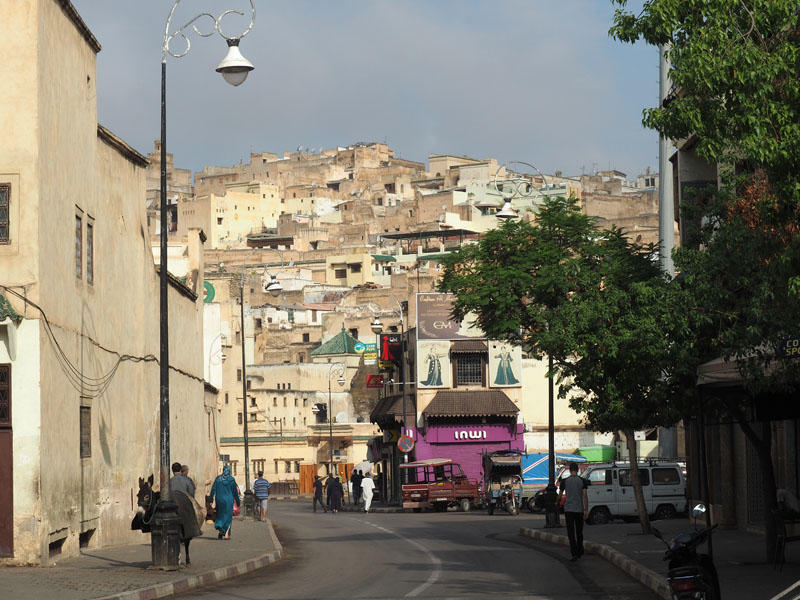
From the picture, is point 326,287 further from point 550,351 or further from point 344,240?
point 550,351

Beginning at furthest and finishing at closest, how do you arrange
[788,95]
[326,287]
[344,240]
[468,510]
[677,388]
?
[344,240] → [326,287] → [468,510] → [677,388] → [788,95]

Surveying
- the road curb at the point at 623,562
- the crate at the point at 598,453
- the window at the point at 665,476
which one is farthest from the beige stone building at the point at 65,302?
the crate at the point at 598,453

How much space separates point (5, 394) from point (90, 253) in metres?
5.45

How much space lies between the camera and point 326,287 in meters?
157

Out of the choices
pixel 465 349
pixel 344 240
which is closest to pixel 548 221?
pixel 465 349

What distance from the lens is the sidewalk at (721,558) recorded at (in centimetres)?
1795

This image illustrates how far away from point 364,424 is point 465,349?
105 feet

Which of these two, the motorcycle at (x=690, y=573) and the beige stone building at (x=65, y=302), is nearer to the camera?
the motorcycle at (x=690, y=573)

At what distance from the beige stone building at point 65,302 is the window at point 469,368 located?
33.5m

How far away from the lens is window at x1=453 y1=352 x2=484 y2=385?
65.5 m

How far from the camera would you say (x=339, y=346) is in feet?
382

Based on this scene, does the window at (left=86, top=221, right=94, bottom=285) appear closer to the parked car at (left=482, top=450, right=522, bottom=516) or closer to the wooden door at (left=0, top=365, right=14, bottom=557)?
the wooden door at (left=0, top=365, right=14, bottom=557)

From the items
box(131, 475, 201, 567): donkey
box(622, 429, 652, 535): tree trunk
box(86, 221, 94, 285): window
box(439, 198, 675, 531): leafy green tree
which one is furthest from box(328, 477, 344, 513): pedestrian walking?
box(131, 475, 201, 567): donkey

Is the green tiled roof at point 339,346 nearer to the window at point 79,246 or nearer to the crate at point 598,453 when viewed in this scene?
the crate at point 598,453
